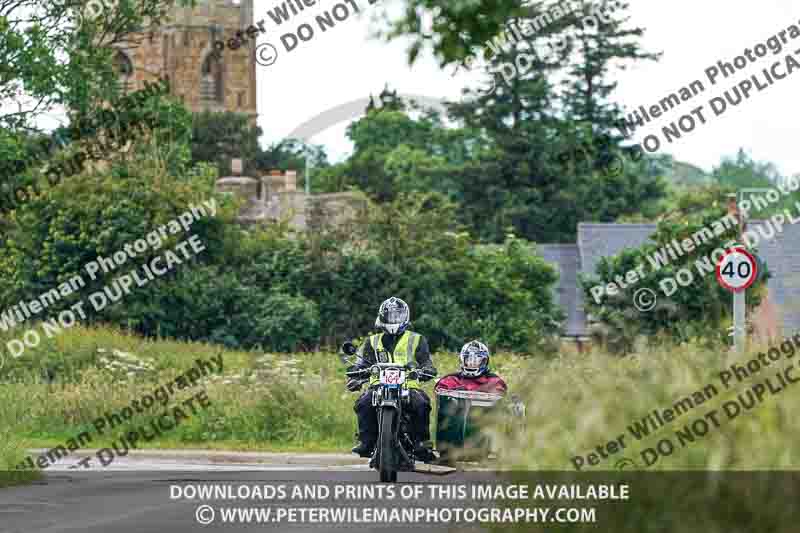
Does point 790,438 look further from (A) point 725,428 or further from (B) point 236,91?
(B) point 236,91

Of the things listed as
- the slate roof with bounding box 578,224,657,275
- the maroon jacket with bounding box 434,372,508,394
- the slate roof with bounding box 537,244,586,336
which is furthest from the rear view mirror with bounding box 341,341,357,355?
the slate roof with bounding box 537,244,586,336

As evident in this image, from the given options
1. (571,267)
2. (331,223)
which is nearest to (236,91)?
(571,267)

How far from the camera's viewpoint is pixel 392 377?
14648 mm

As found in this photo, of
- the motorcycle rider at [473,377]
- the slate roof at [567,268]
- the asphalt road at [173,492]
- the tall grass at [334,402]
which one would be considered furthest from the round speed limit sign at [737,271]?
the slate roof at [567,268]

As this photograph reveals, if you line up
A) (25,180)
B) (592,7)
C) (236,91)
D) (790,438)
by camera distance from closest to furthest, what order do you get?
1. (790,438)
2. (25,180)
3. (592,7)
4. (236,91)

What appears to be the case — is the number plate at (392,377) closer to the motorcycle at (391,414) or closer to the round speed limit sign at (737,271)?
the motorcycle at (391,414)

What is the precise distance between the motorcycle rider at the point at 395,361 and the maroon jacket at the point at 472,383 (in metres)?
0.41

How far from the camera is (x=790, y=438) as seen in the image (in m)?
8.39

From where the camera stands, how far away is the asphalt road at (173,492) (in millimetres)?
12734

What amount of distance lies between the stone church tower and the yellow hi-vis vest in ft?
372

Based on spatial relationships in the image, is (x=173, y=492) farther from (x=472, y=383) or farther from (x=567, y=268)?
(x=567, y=268)

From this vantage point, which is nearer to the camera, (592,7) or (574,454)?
(574,454)

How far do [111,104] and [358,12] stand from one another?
25726 mm

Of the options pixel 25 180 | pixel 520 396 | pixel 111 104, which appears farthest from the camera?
pixel 25 180
